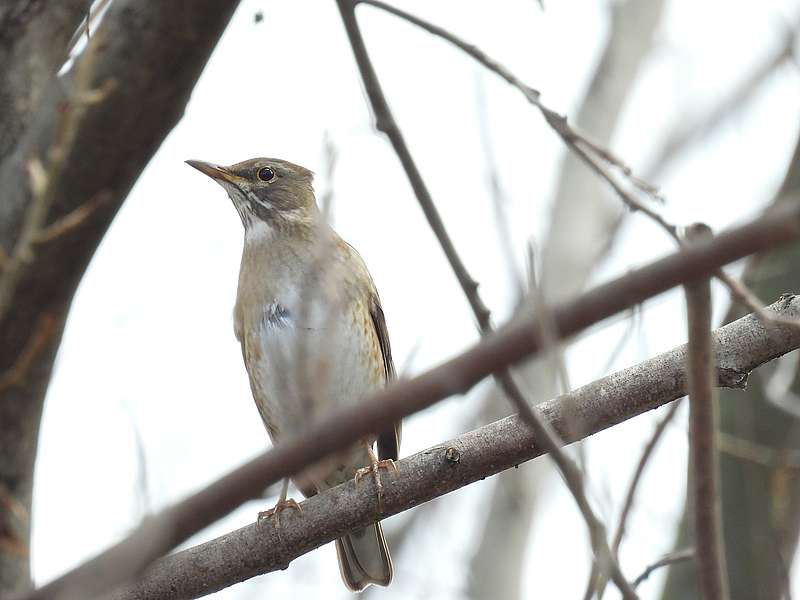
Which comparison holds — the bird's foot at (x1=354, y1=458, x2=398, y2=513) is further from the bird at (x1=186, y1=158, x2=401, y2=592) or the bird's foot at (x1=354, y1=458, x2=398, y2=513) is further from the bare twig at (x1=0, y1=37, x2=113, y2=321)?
the bare twig at (x1=0, y1=37, x2=113, y2=321)

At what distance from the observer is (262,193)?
791 centimetres

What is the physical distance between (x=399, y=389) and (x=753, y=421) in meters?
5.53

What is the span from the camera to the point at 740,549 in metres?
6.29

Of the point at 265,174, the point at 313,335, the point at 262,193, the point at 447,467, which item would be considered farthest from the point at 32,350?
the point at 265,174

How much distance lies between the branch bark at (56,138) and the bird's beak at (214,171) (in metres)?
3.05

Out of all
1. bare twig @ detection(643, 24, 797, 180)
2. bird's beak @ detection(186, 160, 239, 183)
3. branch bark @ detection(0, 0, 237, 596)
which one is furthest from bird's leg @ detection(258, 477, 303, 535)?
bare twig @ detection(643, 24, 797, 180)

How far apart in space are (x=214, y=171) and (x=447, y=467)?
12.9 feet

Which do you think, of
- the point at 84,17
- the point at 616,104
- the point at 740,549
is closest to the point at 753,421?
the point at 740,549

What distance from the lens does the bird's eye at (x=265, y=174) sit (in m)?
7.96

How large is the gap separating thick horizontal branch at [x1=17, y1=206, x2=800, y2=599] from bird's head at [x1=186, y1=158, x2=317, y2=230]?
6.02 meters

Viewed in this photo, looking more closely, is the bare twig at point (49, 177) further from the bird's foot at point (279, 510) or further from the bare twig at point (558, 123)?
the bird's foot at point (279, 510)

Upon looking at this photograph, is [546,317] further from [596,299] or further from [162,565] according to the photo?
[162,565]

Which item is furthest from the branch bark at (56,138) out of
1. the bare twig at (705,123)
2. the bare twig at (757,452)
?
the bare twig at (705,123)

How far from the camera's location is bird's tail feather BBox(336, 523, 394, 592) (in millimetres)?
6914
